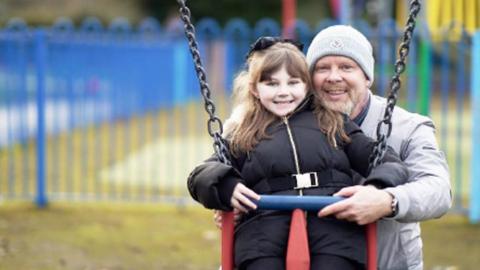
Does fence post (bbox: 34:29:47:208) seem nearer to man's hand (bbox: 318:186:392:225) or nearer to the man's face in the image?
the man's face

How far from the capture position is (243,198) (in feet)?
11.3

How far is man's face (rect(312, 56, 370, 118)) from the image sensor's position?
372 cm

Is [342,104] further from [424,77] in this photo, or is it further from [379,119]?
[424,77]

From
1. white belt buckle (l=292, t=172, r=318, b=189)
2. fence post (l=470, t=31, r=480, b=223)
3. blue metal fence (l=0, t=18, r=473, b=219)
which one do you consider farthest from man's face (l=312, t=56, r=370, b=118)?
fence post (l=470, t=31, r=480, b=223)

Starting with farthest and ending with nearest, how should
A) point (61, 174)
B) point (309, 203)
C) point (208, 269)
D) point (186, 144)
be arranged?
point (186, 144)
point (61, 174)
point (208, 269)
point (309, 203)

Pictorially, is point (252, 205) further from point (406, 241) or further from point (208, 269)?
point (208, 269)

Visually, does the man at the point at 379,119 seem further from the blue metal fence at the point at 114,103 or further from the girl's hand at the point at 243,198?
the blue metal fence at the point at 114,103

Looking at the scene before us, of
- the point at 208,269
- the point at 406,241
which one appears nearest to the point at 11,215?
the point at 208,269

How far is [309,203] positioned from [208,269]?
13.0ft

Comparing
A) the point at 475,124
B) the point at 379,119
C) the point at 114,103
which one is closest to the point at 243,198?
the point at 379,119

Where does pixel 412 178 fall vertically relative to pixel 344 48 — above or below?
below

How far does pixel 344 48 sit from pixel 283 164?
52 cm

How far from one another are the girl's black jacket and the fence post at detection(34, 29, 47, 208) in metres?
6.08

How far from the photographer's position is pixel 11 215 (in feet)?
30.3
